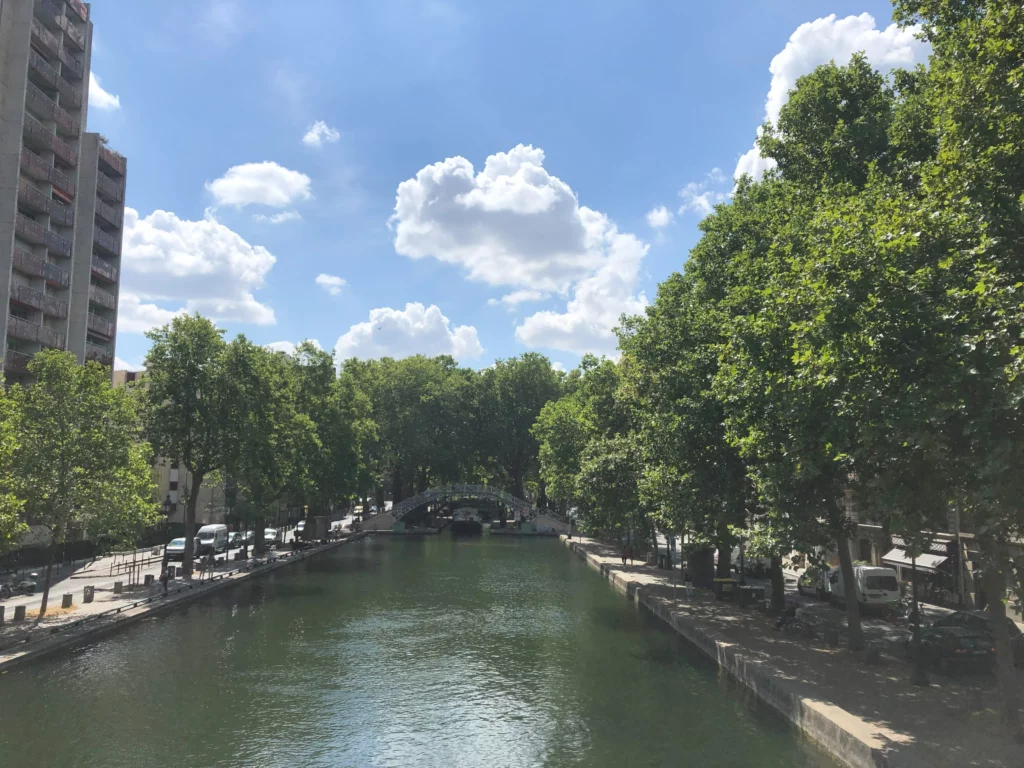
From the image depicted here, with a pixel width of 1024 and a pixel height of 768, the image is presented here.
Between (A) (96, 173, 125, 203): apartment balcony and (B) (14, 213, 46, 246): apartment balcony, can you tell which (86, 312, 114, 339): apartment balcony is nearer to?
(B) (14, 213, 46, 246): apartment balcony

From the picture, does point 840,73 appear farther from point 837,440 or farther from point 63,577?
point 63,577

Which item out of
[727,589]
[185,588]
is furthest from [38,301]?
[727,589]

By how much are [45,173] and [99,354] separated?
15337 millimetres

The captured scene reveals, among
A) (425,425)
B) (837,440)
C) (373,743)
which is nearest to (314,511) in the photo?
(425,425)

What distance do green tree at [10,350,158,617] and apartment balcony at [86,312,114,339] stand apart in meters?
30.5

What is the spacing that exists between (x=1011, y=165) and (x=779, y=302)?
→ 5.22 meters

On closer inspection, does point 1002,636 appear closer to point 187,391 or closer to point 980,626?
point 980,626

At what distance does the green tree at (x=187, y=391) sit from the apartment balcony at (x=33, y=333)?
530 inches

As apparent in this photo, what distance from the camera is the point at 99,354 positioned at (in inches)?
2378

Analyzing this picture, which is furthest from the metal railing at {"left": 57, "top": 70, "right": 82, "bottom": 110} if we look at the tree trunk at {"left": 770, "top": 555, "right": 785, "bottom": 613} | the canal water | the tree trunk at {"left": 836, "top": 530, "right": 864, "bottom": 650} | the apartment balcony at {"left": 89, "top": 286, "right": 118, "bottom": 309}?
Result: the tree trunk at {"left": 836, "top": 530, "right": 864, "bottom": 650}

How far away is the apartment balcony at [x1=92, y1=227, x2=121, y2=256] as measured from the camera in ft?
198

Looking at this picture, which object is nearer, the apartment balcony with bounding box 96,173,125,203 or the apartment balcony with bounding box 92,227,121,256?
the apartment balcony with bounding box 92,227,121,256

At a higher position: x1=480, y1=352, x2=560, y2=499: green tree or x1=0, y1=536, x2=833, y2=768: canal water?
x1=480, y1=352, x2=560, y2=499: green tree

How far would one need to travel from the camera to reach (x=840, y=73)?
26562mm
